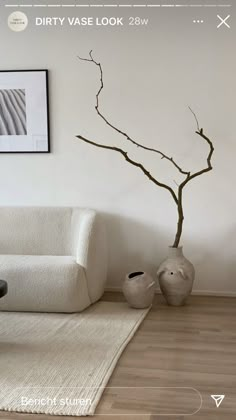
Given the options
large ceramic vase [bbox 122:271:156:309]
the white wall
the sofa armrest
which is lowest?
large ceramic vase [bbox 122:271:156:309]

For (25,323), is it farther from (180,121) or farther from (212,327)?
(180,121)

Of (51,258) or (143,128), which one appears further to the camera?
(143,128)

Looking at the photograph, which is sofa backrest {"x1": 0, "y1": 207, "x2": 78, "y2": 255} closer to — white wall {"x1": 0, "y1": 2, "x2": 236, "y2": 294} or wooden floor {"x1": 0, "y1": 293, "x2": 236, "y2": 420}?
white wall {"x1": 0, "y1": 2, "x2": 236, "y2": 294}

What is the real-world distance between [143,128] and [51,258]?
1203mm

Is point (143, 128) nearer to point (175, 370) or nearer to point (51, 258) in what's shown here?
point (51, 258)

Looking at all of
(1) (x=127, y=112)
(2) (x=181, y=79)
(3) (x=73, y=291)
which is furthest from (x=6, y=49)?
(3) (x=73, y=291)

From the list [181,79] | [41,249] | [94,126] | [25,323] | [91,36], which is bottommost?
[25,323]

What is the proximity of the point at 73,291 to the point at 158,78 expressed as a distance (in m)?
1.70

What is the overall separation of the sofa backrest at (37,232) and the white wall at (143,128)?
0.25 meters

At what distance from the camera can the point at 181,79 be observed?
4.09 metres

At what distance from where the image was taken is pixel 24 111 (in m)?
4.28

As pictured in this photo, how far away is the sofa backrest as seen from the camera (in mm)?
4074

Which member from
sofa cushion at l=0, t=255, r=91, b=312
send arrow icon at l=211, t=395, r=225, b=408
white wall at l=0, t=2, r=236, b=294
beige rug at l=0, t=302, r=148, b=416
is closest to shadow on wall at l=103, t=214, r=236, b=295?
white wall at l=0, t=2, r=236, b=294

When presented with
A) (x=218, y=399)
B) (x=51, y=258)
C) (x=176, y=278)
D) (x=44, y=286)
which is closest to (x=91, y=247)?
(x=51, y=258)
